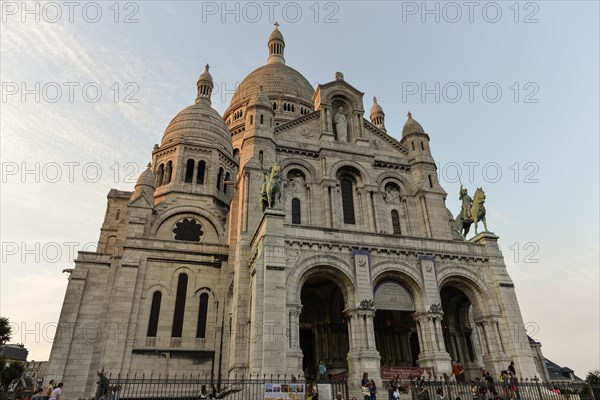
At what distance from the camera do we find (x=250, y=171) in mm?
24844

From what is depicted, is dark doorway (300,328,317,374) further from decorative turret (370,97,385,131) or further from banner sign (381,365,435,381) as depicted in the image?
decorative turret (370,97,385,131)

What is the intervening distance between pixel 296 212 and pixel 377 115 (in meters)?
27.9

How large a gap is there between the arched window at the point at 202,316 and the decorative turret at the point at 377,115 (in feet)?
102

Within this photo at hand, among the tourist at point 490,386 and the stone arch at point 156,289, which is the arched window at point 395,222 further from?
the stone arch at point 156,289

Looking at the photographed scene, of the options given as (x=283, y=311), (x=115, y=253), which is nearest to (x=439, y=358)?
(x=283, y=311)

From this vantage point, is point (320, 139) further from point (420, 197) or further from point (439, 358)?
point (439, 358)

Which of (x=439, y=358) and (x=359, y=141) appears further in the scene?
(x=359, y=141)

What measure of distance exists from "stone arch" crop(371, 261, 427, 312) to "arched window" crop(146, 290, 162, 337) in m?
13.7

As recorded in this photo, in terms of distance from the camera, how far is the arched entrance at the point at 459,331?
23.2m

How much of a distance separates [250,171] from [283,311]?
32.5 ft

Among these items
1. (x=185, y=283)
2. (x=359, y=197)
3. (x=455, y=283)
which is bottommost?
(x=455, y=283)

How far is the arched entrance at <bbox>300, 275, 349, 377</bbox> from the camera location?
2255 cm

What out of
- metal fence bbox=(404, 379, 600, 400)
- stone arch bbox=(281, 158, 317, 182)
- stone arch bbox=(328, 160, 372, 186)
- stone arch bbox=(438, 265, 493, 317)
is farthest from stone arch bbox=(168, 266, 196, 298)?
stone arch bbox=(438, 265, 493, 317)

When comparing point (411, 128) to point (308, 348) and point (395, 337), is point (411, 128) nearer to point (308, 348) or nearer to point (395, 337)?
point (395, 337)
